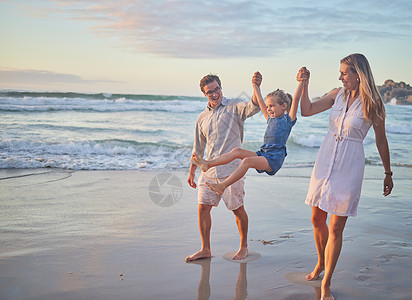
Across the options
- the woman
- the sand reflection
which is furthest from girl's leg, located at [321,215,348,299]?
the sand reflection

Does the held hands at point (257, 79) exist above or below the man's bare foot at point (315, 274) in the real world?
above

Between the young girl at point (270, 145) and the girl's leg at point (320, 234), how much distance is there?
550 millimetres

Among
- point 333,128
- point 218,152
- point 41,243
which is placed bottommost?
point 41,243

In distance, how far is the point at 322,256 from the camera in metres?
3.89

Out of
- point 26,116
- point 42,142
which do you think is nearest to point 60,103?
point 26,116

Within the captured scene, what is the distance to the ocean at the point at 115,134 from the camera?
1147 centimetres

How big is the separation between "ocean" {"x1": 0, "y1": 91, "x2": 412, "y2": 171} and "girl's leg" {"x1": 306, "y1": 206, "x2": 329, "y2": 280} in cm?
712

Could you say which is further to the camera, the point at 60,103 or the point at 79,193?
the point at 60,103

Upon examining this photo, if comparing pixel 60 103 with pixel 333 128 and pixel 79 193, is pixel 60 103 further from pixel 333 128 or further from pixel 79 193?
pixel 333 128

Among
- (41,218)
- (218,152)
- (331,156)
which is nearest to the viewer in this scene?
(331,156)

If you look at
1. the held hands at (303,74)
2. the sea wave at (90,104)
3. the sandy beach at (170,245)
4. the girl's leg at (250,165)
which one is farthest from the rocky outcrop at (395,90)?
the girl's leg at (250,165)

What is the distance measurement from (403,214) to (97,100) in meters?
25.6

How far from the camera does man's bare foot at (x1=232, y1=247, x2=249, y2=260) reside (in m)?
4.38

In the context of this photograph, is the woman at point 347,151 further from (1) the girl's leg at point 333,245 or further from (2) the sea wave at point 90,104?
(2) the sea wave at point 90,104
